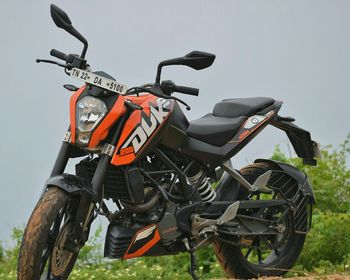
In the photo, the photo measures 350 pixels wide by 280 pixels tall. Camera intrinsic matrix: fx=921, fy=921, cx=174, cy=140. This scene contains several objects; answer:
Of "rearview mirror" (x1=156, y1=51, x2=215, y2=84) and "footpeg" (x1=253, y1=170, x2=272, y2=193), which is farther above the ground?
"rearview mirror" (x1=156, y1=51, x2=215, y2=84)

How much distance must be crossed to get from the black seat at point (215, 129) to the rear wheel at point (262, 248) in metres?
0.59

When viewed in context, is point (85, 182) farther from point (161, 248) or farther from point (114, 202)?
point (161, 248)

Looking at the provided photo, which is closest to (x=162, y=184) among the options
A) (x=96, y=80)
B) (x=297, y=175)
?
(x=96, y=80)

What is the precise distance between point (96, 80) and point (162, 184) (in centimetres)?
107

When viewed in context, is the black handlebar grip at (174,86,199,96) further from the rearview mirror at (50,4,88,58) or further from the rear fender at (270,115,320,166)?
the rear fender at (270,115,320,166)

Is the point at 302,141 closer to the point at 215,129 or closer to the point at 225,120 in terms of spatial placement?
the point at 225,120

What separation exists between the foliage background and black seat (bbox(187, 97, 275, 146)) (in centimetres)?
162

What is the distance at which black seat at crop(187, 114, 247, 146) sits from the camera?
7.06 m

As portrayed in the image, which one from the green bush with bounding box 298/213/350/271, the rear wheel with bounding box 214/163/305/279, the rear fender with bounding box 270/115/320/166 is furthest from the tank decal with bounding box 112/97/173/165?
the green bush with bounding box 298/213/350/271


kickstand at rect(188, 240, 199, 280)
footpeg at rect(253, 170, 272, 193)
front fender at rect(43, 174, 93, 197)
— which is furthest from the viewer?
footpeg at rect(253, 170, 272, 193)

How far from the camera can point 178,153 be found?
6.95 meters

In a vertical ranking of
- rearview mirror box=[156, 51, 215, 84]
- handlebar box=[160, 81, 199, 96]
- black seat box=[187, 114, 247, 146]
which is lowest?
black seat box=[187, 114, 247, 146]

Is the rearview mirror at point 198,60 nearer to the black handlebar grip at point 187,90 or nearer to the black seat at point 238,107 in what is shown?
the black handlebar grip at point 187,90

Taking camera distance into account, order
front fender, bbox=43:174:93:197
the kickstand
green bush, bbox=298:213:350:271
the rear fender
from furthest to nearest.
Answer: green bush, bbox=298:213:350:271
the rear fender
the kickstand
front fender, bbox=43:174:93:197
